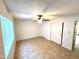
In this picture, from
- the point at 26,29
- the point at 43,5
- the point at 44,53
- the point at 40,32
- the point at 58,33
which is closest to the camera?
the point at 43,5

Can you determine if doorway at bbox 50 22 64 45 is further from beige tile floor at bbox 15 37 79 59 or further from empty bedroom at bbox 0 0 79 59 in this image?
beige tile floor at bbox 15 37 79 59

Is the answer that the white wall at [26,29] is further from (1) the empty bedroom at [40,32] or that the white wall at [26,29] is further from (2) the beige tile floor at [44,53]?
(2) the beige tile floor at [44,53]

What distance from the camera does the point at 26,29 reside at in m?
6.38

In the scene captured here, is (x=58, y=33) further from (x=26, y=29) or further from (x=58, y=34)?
(x=26, y=29)

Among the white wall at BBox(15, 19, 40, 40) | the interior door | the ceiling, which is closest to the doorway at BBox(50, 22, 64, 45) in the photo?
the interior door

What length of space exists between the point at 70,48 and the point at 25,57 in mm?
2899

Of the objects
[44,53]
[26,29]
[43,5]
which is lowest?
[44,53]

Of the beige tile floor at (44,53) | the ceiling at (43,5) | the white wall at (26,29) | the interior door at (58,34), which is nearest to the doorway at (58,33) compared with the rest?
the interior door at (58,34)

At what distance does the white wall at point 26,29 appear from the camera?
5836 millimetres

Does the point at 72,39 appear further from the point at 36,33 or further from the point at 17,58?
the point at 36,33

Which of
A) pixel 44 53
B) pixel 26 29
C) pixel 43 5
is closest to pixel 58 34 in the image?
pixel 44 53

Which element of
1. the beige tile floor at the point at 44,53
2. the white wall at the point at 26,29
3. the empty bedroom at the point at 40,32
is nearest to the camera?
the empty bedroom at the point at 40,32

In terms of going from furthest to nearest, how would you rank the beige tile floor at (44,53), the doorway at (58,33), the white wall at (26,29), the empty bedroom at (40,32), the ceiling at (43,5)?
the white wall at (26,29), the doorway at (58,33), the beige tile floor at (44,53), the empty bedroom at (40,32), the ceiling at (43,5)

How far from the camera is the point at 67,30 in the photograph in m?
4.09
